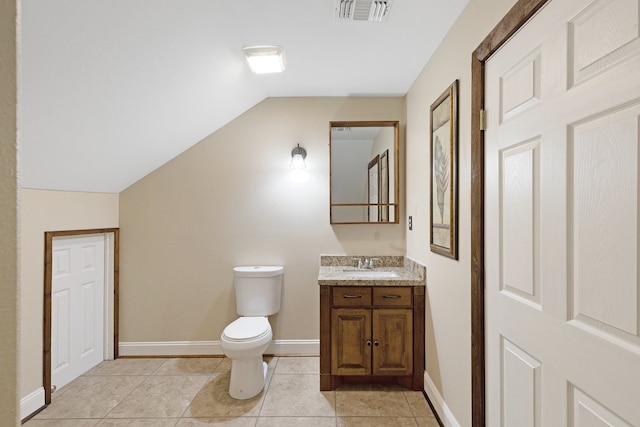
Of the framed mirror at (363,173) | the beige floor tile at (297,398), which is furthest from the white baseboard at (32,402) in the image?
the framed mirror at (363,173)

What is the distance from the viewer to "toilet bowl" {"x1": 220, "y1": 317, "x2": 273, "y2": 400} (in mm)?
2172

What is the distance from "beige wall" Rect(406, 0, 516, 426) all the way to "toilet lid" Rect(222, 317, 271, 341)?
1184mm

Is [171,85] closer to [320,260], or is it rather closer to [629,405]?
[320,260]

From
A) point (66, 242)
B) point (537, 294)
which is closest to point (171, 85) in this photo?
point (66, 242)

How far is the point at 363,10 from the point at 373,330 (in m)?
2.00

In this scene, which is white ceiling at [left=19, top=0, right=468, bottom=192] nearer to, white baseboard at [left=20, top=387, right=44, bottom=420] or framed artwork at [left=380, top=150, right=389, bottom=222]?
framed artwork at [left=380, top=150, right=389, bottom=222]

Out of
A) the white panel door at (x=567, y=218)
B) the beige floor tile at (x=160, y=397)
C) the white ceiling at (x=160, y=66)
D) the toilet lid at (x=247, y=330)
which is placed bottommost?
the beige floor tile at (x=160, y=397)

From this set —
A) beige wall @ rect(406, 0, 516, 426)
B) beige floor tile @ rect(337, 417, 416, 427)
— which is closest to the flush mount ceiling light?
beige wall @ rect(406, 0, 516, 426)

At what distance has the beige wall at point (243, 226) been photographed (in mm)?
2900

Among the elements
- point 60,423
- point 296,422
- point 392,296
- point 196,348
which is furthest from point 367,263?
point 60,423

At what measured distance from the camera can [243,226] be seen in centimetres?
292

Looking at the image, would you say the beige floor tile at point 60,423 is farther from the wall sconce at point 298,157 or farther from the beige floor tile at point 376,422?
the wall sconce at point 298,157

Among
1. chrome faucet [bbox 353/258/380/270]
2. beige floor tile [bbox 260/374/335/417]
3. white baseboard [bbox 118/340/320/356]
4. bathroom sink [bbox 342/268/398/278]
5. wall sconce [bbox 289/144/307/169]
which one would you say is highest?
wall sconce [bbox 289/144/307/169]

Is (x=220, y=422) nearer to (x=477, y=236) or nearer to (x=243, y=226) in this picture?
(x=243, y=226)
